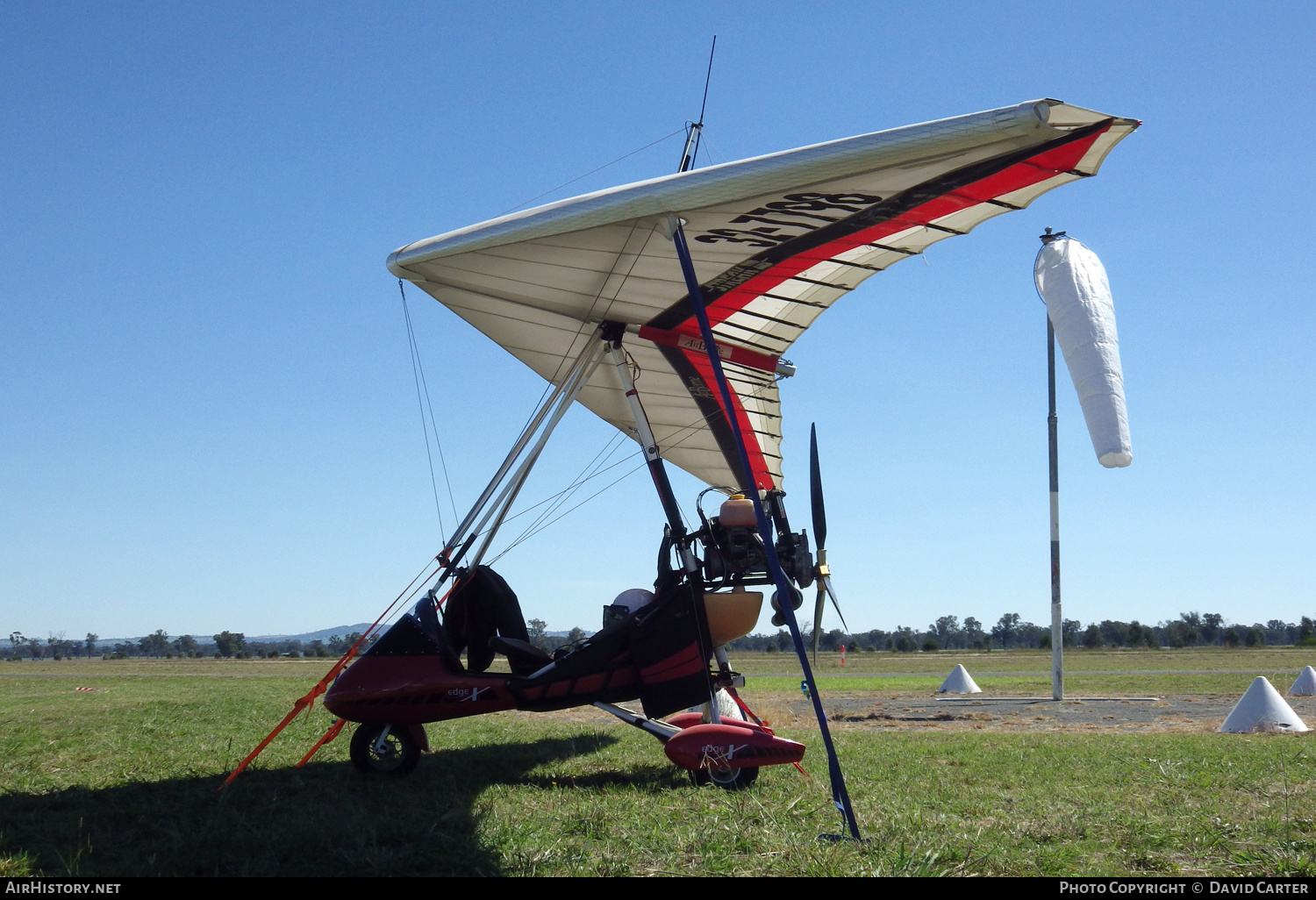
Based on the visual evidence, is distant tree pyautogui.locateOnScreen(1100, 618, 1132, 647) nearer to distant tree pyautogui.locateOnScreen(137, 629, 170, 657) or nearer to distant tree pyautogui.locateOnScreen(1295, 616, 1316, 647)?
distant tree pyautogui.locateOnScreen(1295, 616, 1316, 647)

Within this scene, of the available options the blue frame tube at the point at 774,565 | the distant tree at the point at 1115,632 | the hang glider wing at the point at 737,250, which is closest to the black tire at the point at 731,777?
the blue frame tube at the point at 774,565

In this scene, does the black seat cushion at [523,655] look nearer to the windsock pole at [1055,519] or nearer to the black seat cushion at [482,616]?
the black seat cushion at [482,616]

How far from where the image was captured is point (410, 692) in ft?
22.5

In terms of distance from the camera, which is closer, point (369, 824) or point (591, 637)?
point (369, 824)

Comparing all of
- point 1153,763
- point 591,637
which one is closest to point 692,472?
point 591,637

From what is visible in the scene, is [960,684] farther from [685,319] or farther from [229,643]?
[229,643]

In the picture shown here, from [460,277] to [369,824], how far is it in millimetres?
4710

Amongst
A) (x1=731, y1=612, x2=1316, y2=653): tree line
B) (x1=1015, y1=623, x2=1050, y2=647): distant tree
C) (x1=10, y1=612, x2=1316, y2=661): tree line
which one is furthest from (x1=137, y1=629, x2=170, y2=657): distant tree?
(x1=1015, y1=623, x2=1050, y2=647): distant tree

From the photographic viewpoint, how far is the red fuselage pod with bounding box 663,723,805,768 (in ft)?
21.1

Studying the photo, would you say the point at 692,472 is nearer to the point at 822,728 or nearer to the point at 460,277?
the point at 460,277

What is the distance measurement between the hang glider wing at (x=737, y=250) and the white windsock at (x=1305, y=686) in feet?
40.5

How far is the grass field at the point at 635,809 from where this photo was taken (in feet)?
14.1

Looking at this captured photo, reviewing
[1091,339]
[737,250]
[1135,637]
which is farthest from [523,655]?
[1135,637]

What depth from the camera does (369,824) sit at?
4.91m
